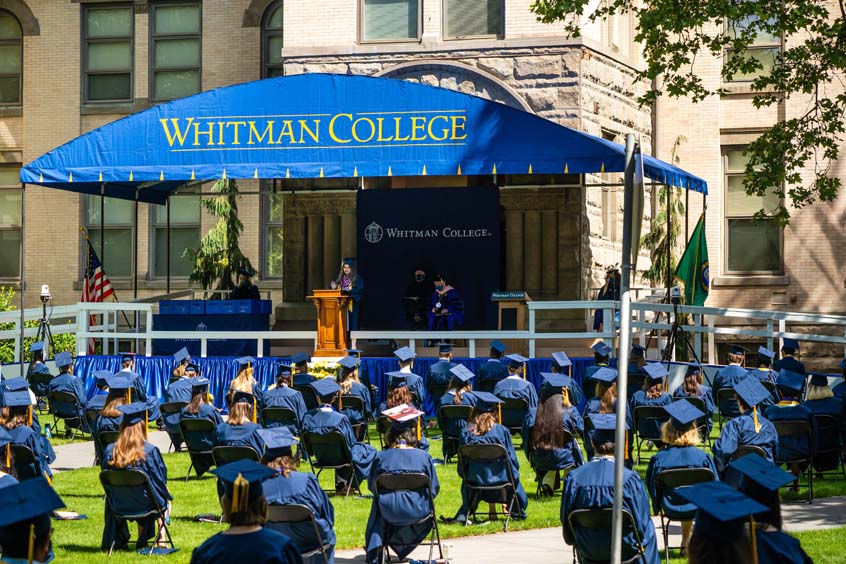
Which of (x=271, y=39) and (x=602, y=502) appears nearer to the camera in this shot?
(x=602, y=502)

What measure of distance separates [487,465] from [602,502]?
313cm

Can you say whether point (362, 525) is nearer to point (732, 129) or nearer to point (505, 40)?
point (505, 40)

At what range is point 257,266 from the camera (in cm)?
2922

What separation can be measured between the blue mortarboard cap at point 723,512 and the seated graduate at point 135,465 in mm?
6012

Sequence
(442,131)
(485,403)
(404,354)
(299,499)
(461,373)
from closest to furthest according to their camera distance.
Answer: (299,499) → (485,403) → (461,373) → (404,354) → (442,131)

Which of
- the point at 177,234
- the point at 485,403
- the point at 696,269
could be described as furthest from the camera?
the point at 177,234

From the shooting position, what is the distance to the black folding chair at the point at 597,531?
8.35 m

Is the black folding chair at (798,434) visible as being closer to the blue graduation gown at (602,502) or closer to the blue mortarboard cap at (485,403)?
the blue mortarboard cap at (485,403)

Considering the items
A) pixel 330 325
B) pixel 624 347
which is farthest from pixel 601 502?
pixel 330 325

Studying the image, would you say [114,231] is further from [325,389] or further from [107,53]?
[325,389]

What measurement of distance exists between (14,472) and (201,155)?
10018 mm

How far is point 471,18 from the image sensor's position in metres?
23.9

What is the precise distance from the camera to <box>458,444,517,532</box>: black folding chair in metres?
11.4

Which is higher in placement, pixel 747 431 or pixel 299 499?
pixel 747 431
